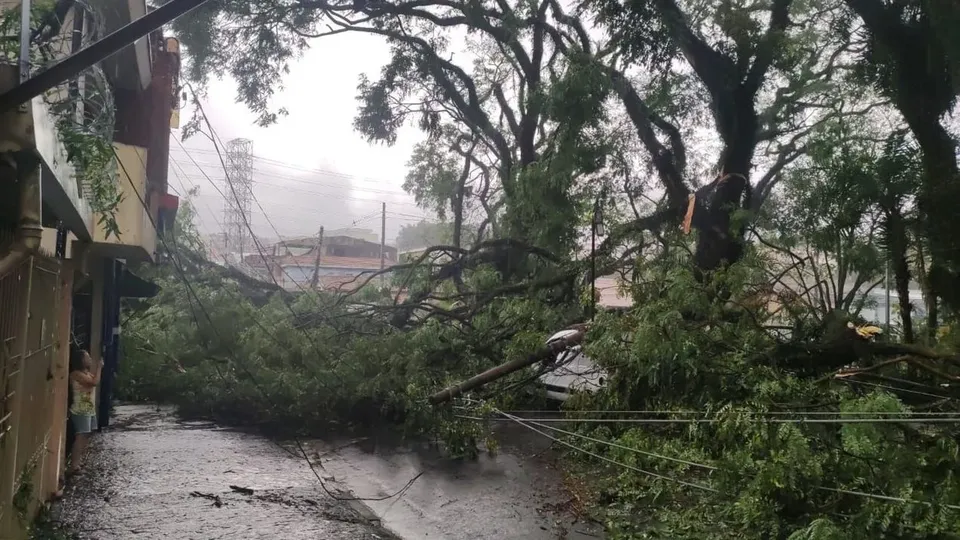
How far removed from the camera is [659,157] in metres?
10.8

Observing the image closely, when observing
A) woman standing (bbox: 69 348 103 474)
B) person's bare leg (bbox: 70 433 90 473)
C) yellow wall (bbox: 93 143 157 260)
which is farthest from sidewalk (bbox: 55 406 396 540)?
yellow wall (bbox: 93 143 157 260)

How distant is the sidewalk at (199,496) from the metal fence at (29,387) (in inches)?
22.0

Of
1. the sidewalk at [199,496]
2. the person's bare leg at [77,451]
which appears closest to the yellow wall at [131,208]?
the person's bare leg at [77,451]

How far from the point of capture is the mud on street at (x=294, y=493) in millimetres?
6027

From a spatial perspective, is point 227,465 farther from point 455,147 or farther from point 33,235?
point 455,147

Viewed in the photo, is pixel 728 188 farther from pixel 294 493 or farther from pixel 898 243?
pixel 294 493

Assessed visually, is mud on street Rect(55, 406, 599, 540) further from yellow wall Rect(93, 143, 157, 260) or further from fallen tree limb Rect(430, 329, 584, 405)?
yellow wall Rect(93, 143, 157, 260)

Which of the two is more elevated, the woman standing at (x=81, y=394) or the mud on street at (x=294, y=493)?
the woman standing at (x=81, y=394)

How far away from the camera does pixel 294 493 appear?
23.1ft

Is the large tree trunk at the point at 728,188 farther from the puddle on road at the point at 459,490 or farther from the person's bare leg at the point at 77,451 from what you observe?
the person's bare leg at the point at 77,451

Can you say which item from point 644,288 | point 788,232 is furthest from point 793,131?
point 644,288

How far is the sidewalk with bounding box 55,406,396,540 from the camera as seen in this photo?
5.88 metres

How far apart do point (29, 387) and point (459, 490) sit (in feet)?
14.3

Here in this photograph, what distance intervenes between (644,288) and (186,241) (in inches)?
418
